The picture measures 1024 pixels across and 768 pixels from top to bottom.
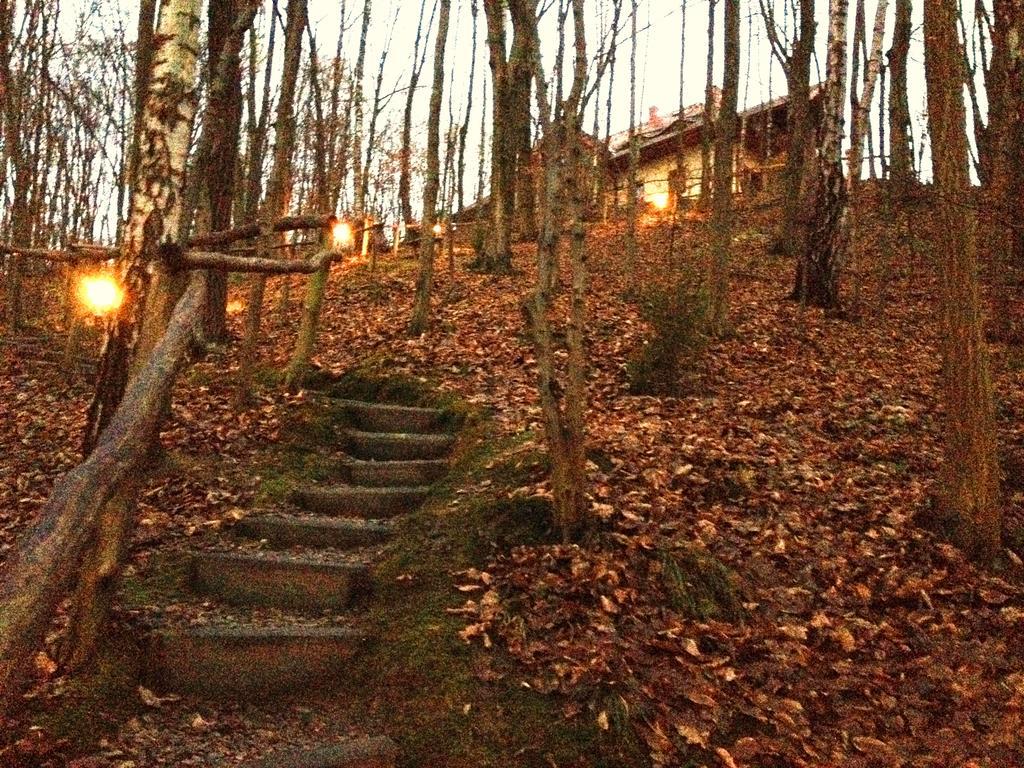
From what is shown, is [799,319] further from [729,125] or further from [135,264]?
[135,264]

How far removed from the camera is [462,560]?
498 centimetres

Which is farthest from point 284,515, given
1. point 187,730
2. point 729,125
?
point 729,125

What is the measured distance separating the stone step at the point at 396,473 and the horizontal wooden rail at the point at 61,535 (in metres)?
3.71

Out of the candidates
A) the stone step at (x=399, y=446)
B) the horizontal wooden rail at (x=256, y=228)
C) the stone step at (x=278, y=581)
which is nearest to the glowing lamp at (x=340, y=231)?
the horizontal wooden rail at (x=256, y=228)

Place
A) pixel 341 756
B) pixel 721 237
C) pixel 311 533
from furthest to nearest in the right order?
pixel 721 237
pixel 311 533
pixel 341 756

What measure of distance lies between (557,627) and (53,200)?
18.4m

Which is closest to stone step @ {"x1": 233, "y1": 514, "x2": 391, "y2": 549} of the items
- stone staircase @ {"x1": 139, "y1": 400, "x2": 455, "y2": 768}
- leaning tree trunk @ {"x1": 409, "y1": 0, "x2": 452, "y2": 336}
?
stone staircase @ {"x1": 139, "y1": 400, "x2": 455, "y2": 768}

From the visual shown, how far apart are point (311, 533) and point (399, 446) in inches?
65.2

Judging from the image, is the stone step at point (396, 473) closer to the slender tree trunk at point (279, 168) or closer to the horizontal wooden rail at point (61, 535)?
the slender tree trunk at point (279, 168)

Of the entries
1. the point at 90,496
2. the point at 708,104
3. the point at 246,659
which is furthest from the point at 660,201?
the point at 90,496

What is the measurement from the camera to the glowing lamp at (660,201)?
86.0 feet

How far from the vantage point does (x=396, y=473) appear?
656 centimetres

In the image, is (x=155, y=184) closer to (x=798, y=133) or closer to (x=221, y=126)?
(x=221, y=126)

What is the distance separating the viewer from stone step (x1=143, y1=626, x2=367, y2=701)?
13.5ft
